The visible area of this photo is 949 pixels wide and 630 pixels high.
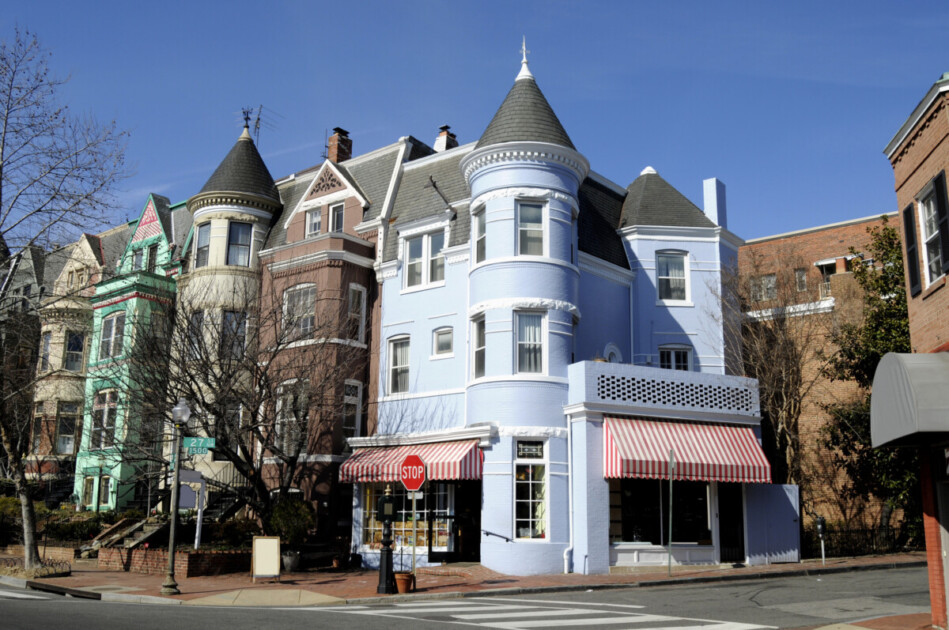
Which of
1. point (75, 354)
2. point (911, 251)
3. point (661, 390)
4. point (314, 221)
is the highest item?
point (314, 221)

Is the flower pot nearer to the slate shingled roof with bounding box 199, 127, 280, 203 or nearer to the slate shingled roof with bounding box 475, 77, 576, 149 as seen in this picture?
the slate shingled roof with bounding box 475, 77, 576, 149

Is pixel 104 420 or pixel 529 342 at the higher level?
pixel 529 342

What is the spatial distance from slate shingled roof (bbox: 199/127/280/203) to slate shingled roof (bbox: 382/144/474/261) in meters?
6.16

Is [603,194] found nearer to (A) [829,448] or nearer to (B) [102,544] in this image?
(A) [829,448]

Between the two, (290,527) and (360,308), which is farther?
(360,308)

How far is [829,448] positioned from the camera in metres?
31.7

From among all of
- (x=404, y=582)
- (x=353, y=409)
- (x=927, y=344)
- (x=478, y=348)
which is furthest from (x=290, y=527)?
(x=927, y=344)

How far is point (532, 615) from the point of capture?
48.0 ft

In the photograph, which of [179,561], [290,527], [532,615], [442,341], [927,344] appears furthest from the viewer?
[442,341]

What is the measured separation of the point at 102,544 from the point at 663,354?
1943cm

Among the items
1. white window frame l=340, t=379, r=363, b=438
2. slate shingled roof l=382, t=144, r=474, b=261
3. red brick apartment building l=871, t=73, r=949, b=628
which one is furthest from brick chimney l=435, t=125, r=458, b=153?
red brick apartment building l=871, t=73, r=949, b=628

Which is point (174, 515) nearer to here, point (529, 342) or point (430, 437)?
point (430, 437)

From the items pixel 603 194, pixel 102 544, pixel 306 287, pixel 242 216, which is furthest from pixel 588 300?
pixel 102 544

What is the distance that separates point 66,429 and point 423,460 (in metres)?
21.4
